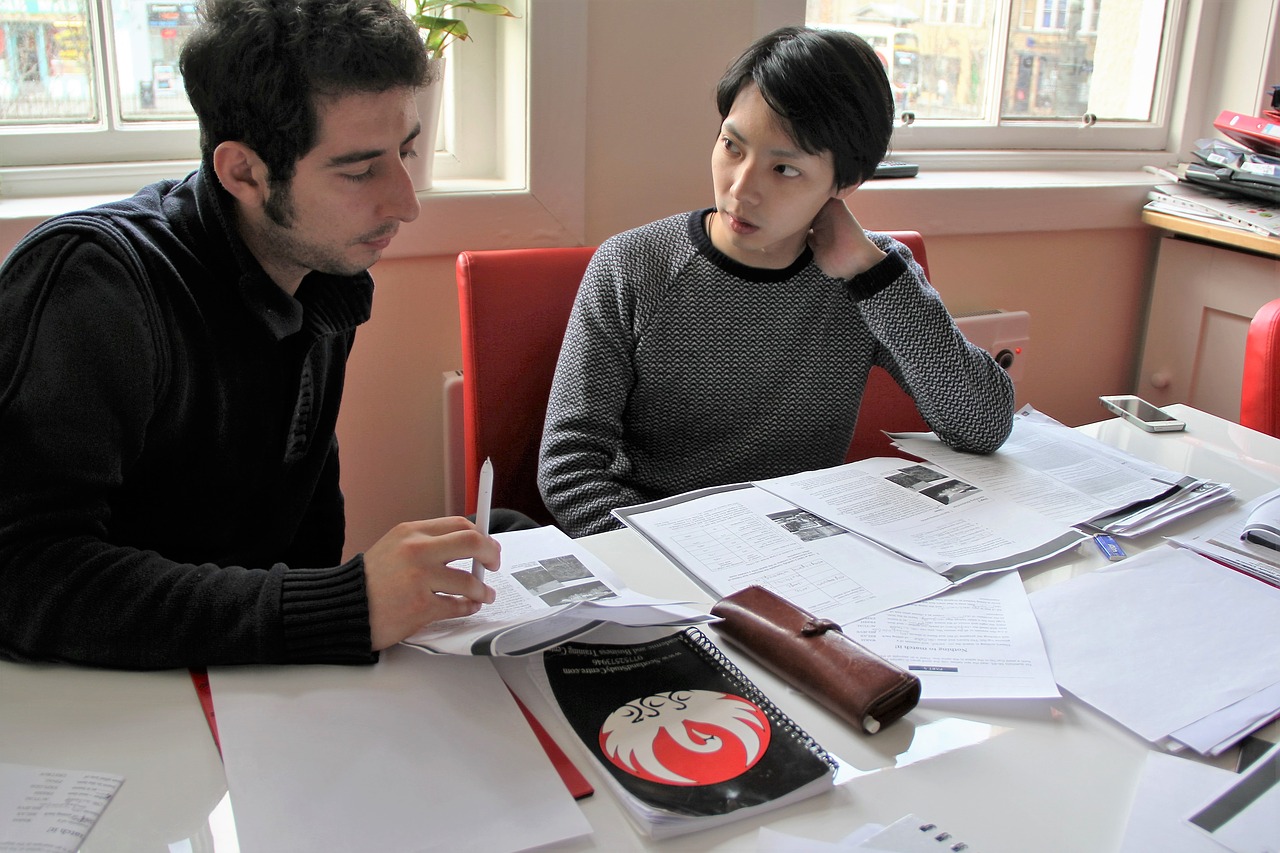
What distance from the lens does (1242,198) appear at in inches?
93.0

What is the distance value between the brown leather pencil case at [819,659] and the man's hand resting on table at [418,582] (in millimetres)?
218

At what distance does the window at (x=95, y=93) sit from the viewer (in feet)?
5.44

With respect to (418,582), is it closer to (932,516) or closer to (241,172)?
(241,172)

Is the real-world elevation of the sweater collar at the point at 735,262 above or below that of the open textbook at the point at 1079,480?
above

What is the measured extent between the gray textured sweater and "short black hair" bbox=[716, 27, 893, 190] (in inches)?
7.3

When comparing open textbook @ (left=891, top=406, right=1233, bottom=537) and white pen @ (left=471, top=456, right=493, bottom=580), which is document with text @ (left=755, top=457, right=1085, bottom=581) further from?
white pen @ (left=471, top=456, right=493, bottom=580)

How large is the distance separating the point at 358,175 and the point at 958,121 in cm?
184

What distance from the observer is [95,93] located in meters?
1.72

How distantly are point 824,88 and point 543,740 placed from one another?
0.96 m

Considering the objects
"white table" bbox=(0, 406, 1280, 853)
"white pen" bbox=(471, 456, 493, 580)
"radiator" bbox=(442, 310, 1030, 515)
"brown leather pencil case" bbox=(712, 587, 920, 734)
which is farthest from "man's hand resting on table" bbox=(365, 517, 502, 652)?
"radiator" bbox=(442, 310, 1030, 515)

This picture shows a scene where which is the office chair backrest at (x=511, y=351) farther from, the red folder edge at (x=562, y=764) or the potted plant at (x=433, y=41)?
the red folder edge at (x=562, y=764)

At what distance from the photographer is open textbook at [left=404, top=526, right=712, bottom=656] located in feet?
2.73

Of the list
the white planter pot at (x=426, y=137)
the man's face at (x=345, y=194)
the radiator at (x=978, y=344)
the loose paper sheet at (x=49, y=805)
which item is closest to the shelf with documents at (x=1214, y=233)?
the radiator at (x=978, y=344)

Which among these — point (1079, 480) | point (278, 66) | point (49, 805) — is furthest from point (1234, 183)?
point (49, 805)
